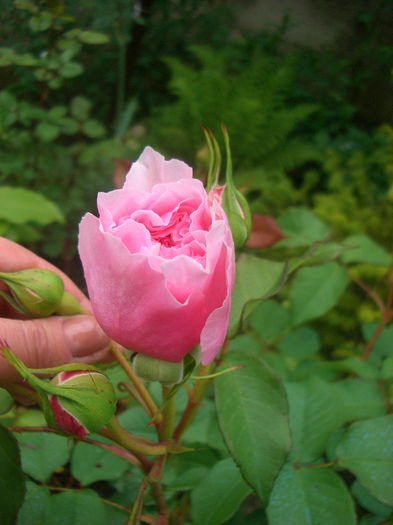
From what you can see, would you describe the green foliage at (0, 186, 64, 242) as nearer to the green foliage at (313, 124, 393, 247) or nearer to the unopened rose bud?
the unopened rose bud

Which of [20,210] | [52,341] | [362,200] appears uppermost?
[52,341]

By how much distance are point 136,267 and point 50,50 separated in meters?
Answer: 0.80

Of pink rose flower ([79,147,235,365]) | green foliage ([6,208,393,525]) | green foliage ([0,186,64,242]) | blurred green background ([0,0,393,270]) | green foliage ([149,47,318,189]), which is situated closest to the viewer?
pink rose flower ([79,147,235,365])

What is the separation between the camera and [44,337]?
355 mm

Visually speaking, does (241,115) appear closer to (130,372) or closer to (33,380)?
(130,372)

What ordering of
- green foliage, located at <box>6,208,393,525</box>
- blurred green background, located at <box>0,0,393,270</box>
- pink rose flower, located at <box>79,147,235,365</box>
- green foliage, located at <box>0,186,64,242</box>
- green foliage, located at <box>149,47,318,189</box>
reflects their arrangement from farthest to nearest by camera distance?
1. green foliage, located at <box>149,47,318,189</box>
2. blurred green background, located at <box>0,0,393,270</box>
3. green foliage, located at <box>0,186,64,242</box>
4. green foliage, located at <box>6,208,393,525</box>
5. pink rose flower, located at <box>79,147,235,365</box>

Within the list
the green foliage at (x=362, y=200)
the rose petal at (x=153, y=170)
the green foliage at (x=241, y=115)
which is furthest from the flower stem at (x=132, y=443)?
the green foliage at (x=241, y=115)

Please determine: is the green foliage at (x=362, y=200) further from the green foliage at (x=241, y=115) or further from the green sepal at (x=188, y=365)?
the green sepal at (x=188, y=365)

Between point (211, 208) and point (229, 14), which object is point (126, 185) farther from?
point (229, 14)

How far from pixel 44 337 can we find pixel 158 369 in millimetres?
119

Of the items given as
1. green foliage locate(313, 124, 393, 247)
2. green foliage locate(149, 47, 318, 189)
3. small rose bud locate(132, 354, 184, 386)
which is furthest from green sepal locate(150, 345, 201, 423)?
green foliage locate(149, 47, 318, 189)

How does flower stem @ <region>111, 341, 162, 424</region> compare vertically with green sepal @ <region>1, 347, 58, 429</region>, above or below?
below

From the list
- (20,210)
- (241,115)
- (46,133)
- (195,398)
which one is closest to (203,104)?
(241,115)

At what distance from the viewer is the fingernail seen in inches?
14.4
